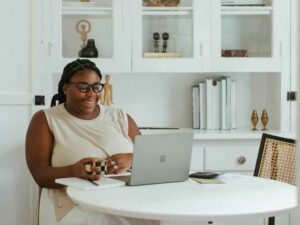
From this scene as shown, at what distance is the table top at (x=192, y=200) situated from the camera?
1.67 m

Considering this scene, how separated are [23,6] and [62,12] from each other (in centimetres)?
25

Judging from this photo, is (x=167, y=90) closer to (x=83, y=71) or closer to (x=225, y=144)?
(x=225, y=144)

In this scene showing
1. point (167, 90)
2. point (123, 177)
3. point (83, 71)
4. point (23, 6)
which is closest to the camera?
point (123, 177)

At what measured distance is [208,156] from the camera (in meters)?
3.26

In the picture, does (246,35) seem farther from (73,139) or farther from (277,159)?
(73,139)

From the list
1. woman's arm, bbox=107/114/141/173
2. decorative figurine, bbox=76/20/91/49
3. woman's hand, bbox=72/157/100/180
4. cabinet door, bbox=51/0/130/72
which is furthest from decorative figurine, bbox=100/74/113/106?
woman's hand, bbox=72/157/100/180

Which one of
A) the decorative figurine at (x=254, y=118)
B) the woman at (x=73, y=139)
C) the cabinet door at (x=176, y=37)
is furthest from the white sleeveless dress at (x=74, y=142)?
the decorative figurine at (x=254, y=118)

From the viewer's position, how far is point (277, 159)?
2637 millimetres

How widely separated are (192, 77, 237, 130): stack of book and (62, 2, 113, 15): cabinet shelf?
0.82 m

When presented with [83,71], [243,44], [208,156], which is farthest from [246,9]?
[83,71]

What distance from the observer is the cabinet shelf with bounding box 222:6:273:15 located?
3357 mm

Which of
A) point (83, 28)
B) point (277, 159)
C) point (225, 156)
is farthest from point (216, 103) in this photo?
point (83, 28)

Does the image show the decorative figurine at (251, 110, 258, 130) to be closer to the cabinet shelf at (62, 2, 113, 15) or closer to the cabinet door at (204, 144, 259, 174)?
the cabinet door at (204, 144, 259, 174)

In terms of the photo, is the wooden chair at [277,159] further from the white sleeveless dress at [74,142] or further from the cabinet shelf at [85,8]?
the cabinet shelf at [85,8]
